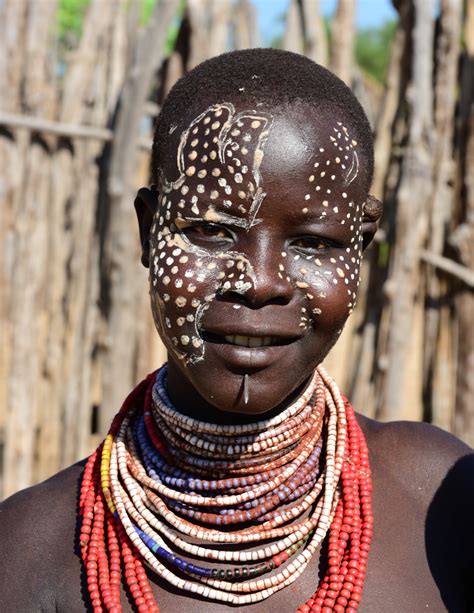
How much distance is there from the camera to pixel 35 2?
183 inches

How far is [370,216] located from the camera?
1.96 m

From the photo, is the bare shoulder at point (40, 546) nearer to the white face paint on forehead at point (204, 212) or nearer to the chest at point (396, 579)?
the chest at point (396, 579)

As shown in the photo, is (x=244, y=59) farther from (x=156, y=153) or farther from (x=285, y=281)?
(x=285, y=281)

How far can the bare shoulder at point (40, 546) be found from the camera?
1817 millimetres

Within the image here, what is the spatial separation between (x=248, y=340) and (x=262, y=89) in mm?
559

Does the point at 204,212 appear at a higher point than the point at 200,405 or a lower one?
higher

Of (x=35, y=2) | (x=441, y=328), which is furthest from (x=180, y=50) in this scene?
(x=441, y=328)

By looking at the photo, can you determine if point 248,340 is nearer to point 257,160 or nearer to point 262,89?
point 257,160

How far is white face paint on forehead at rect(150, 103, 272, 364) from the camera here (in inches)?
67.4

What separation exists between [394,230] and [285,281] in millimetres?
2874

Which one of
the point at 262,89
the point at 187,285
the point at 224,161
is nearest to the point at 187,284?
the point at 187,285

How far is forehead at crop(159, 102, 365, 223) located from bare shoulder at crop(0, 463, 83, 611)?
0.79 meters

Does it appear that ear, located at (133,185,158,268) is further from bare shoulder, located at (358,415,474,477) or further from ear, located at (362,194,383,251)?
bare shoulder, located at (358,415,474,477)

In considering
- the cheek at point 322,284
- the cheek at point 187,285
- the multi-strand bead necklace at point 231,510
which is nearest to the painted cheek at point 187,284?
the cheek at point 187,285
